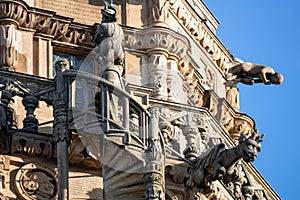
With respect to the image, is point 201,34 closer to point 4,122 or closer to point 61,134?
point 4,122

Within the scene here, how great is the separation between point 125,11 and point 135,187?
6790 mm

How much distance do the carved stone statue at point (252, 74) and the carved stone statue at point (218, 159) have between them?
542 centimetres

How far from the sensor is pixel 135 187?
3847 cm

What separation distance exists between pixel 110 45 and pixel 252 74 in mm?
6189

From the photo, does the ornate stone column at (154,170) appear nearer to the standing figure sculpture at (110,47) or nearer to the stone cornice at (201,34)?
the standing figure sculpture at (110,47)

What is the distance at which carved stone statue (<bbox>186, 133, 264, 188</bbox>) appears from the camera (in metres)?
39.6

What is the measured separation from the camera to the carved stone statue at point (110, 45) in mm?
39781

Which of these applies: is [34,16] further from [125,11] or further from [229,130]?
[229,130]

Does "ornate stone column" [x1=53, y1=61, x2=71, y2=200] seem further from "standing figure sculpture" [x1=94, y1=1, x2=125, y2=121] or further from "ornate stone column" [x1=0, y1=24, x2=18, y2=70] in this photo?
"ornate stone column" [x1=0, y1=24, x2=18, y2=70]

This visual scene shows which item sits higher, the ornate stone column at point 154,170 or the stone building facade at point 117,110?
the stone building facade at point 117,110

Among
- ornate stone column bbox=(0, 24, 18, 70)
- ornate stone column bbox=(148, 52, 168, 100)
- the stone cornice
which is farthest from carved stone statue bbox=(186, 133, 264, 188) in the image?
the stone cornice

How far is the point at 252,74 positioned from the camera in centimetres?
4584

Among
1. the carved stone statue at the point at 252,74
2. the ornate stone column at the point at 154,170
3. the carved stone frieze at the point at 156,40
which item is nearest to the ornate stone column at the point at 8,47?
the carved stone frieze at the point at 156,40

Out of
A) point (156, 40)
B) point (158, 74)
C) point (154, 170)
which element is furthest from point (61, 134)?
point (156, 40)
